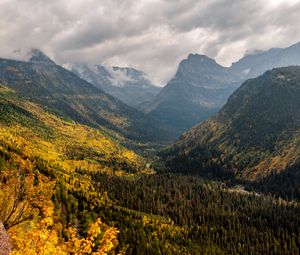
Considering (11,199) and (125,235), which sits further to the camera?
(125,235)

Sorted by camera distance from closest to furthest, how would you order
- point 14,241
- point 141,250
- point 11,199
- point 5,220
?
point 14,241, point 5,220, point 11,199, point 141,250

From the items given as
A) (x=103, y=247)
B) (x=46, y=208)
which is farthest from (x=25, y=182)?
(x=103, y=247)

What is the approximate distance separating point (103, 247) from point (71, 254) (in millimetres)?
4798

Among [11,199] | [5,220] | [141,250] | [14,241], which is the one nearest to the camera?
[14,241]

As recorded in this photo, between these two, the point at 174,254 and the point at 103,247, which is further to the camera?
the point at 174,254

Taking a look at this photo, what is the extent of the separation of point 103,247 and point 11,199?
47.6ft

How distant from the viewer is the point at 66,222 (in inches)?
7746

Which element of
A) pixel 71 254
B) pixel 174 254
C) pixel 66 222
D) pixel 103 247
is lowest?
pixel 174 254

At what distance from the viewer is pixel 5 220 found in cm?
3066

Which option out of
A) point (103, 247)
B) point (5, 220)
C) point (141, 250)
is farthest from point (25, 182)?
point (141, 250)

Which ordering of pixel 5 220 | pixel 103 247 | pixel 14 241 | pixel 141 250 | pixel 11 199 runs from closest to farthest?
pixel 103 247
pixel 14 241
pixel 5 220
pixel 11 199
pixel 141 250

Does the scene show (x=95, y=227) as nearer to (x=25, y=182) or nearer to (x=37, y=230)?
(x=37, y=230)

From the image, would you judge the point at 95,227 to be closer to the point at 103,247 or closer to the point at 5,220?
the point at 103,247

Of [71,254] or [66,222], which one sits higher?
[71,254]
